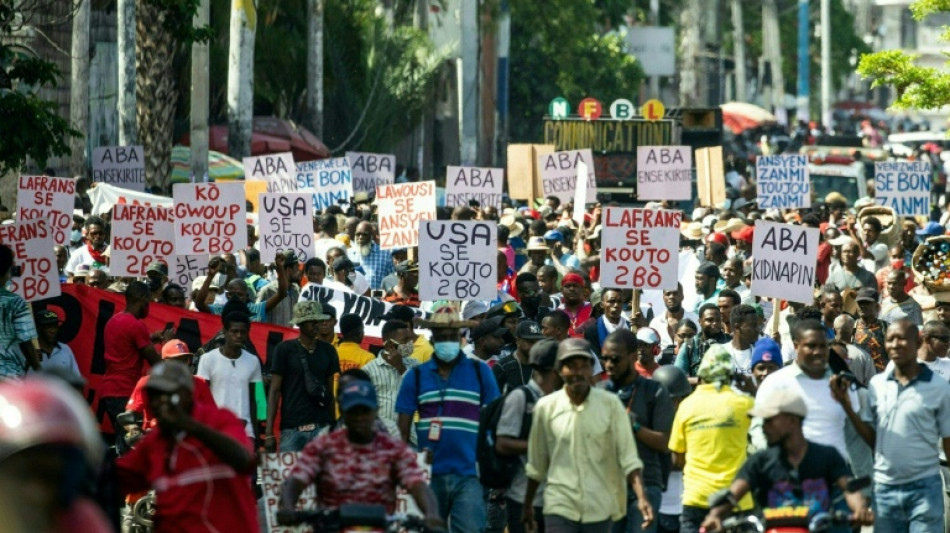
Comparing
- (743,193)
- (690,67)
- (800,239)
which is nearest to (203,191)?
(800,239)

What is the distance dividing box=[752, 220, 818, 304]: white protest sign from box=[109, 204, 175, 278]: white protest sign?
4.57 meters

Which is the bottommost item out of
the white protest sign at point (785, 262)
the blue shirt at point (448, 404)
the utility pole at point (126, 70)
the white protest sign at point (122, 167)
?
the blue shirt at point (448, 404)

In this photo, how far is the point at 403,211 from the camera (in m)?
19.1

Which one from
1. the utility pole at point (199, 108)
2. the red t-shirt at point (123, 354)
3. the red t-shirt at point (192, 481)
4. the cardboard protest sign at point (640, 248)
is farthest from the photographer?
the utility pole at point (199, 108)

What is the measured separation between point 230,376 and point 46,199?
603 cm

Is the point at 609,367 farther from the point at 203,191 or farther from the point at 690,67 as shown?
the point at 690,67

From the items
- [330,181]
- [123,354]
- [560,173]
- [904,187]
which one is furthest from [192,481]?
[560,173]

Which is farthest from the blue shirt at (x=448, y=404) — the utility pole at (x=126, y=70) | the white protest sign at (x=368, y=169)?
the white protest sign at (x=368, y=169)

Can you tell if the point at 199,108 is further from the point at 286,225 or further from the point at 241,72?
the point at 286,225

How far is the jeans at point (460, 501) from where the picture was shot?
1028 centimetres

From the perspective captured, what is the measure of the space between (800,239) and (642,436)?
544cm

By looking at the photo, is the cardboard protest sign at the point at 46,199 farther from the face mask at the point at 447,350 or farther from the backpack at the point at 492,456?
the backpack at the point at 492,456

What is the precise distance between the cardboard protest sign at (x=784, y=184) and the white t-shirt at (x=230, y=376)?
43.8ft

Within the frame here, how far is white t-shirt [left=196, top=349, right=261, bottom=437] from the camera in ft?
39.8
